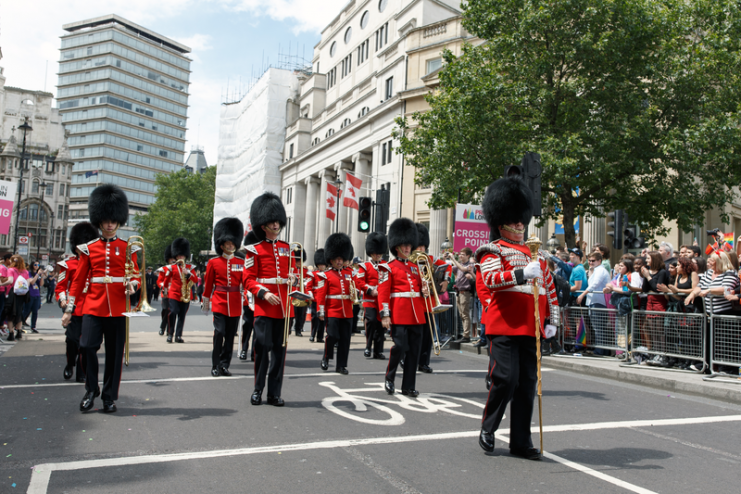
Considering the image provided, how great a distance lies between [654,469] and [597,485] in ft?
2.43

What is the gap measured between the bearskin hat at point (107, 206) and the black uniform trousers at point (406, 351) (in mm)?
3484

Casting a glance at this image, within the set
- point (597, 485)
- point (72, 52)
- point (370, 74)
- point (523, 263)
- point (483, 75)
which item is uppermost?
point (72, 52)

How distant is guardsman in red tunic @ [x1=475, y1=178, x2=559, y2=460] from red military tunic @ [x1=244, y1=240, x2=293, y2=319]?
282 centimetres

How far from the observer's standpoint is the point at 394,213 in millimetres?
43312

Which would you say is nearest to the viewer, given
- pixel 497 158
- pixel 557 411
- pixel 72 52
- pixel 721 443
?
pixel 721 443

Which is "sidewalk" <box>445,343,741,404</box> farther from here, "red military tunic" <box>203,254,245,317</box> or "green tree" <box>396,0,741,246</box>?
"green tree" <box>396,0,741,246</box>

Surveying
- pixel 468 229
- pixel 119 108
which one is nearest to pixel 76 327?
pixel 468 229

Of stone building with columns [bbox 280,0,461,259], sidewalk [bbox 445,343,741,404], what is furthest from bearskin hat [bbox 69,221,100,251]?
stone building with columns [bbox 280,0,461,259]

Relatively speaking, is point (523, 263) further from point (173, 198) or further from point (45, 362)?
point (173, 198)

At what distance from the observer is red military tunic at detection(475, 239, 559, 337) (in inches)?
214

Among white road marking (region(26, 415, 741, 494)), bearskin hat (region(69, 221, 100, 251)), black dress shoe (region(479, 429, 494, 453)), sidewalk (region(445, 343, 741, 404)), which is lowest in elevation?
white road marking (region(26, 415, 741, 494))

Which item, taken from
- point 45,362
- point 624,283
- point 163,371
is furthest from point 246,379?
point 624,283

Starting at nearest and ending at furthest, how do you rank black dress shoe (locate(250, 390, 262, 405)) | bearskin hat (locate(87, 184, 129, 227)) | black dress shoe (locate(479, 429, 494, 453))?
black dress shoe (locate(479, 429, 494, 453)) < bearskin hat (locate(87, 184, 129, 227)) < black dress shoe (locate(250, 390, 262, 405))

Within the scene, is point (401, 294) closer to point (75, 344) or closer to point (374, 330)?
point (374, 330)
